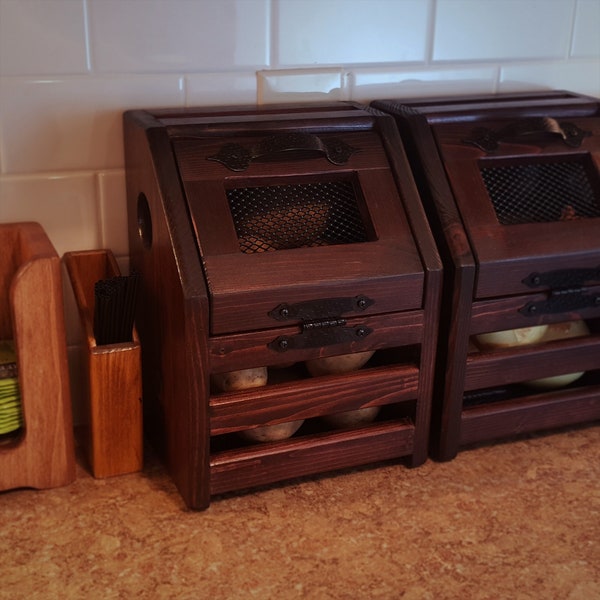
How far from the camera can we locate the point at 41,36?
44.4 inches

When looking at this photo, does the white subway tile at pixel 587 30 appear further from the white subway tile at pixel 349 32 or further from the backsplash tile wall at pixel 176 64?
the white subway tile at pixel 349 32

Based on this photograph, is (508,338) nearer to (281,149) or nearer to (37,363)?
(281,149)

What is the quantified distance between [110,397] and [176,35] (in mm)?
483

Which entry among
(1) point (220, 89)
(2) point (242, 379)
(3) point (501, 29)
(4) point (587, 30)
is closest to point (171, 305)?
(2) point (242, 379)

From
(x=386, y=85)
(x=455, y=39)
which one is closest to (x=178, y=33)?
(x=386, y=85)

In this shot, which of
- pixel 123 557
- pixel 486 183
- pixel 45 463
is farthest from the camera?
pixel 486 183

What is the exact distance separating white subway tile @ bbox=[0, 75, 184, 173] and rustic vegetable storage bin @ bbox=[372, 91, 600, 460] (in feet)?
1.08

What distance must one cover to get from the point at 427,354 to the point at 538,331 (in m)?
0.19

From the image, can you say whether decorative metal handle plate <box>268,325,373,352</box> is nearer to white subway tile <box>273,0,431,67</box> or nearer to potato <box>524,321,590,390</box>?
potato <box>524,321,590,390</box>

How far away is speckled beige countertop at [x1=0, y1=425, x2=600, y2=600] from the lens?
96cm

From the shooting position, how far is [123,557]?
39.6 inches

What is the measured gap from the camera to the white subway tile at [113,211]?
1220 millimetres

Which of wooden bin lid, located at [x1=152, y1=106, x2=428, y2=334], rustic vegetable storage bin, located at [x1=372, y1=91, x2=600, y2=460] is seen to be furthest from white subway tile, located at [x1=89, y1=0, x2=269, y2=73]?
rustic vegetable storage bin, located at [x1=372, y1=91, x2=600, y2=460]

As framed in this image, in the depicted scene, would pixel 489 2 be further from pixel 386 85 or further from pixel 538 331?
pixel 538 331
